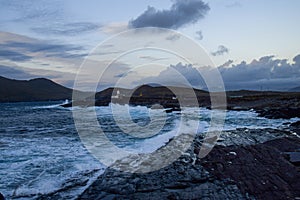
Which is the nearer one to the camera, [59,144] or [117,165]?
[117,165]

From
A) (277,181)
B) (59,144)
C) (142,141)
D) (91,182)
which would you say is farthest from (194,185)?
(59,144)

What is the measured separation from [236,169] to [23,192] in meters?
6.52

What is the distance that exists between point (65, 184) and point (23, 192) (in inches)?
46.6

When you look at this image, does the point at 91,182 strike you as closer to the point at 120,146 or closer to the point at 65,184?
the point at 65,184

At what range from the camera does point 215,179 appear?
7.95 meters

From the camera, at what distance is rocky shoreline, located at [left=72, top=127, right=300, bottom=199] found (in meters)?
6.99

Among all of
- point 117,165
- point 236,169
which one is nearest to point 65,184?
point 117,165

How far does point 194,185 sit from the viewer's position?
24.8 feet

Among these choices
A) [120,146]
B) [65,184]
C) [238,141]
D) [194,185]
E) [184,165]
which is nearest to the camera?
[194,185]

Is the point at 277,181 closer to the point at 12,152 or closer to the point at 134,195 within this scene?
the point at 134,195

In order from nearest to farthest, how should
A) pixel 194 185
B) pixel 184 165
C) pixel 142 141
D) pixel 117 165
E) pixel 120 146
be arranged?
pixel 194 185 → pixel 184 165 → pixel 117 165 → pixel 120 146 → pixel 142 141

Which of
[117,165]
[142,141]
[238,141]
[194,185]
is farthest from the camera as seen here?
[142,141]

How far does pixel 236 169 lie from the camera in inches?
351

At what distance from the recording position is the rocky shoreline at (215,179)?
275 inches
